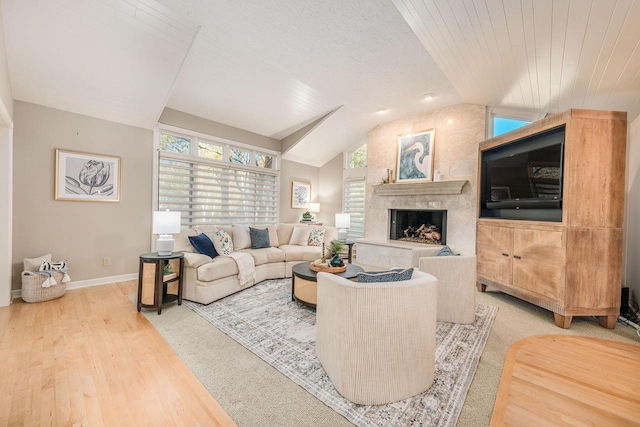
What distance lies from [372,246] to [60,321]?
471 centimetres

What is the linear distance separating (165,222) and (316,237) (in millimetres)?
2585

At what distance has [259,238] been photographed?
4523 mm

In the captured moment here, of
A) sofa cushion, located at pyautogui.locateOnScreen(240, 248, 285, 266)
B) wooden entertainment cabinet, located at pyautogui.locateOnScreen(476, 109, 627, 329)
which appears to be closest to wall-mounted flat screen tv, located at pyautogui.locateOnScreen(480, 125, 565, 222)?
wooden entertainment cabinet, located at pyautogui.locateOnScreen(476, 109, 627, 329)

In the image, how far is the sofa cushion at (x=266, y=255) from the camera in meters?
4.03

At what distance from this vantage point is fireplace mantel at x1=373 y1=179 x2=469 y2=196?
4494 mm

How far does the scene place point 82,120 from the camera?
12.0 feet

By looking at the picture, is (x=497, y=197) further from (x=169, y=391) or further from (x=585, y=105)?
(x=169, y=391)

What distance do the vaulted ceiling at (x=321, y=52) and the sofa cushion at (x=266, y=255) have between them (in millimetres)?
2570

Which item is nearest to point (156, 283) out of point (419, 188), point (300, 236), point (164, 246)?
point (164, 246)

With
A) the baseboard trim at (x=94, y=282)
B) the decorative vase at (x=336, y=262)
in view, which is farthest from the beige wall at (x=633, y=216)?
the baseboard trim at (x=94, y=282)

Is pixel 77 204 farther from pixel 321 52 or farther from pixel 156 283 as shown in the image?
pixel 321 52

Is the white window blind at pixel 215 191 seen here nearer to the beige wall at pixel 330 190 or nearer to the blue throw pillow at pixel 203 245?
the blue throw pillow at pixel 203 245

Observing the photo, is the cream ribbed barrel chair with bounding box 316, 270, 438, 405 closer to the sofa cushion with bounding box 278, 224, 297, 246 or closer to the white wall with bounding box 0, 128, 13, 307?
the sofa cushion with bounding box 278, 224, 297, 246

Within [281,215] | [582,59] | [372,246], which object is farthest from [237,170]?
[582,59]
